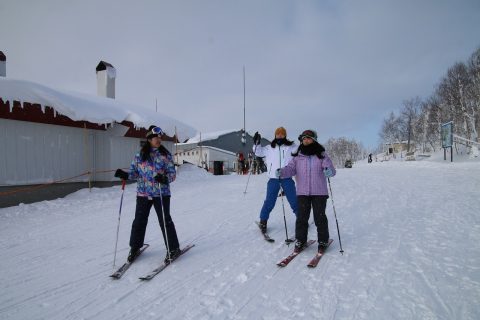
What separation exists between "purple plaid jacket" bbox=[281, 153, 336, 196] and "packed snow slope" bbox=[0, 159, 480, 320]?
0.91 metres

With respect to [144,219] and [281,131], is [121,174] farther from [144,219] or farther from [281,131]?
[281,131]

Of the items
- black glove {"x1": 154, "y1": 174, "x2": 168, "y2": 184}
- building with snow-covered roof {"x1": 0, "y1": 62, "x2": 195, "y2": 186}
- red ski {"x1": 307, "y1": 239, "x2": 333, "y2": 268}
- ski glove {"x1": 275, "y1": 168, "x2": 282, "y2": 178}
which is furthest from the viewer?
building with snow-covered roof {"x1": 0, "y1": 62, "x2": 195, "y2": 186}

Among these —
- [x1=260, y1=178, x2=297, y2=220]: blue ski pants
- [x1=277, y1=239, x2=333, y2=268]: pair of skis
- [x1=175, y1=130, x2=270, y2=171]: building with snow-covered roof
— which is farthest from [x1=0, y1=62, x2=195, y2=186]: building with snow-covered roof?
[x1=175, y1=130, x2=270, y2=171]: building with snow-covered roof

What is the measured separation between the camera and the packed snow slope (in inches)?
114

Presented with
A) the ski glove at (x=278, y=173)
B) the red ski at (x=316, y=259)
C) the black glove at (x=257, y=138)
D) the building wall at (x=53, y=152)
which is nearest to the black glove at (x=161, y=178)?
the ski glove at (x=278, y=173)

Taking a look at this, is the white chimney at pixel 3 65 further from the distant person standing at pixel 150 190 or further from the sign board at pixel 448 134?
the sign board at pixel 448 134

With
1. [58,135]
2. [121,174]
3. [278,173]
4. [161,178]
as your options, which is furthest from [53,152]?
[278,173]

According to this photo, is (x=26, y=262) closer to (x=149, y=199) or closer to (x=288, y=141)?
(x=149, y=199)

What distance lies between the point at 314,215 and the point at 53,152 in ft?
35.0

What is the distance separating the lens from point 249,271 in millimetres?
3770

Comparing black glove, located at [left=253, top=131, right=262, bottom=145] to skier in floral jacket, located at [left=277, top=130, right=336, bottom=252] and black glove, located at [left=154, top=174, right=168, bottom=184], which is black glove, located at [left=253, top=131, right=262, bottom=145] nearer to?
skier in floral jacket, located at [left=277, top=130, right=336, bottom=252]

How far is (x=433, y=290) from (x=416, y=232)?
2404mm

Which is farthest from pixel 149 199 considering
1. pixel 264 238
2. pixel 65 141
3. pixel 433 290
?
pixel 65 141

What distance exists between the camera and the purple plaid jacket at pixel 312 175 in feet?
14.1
